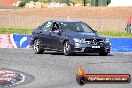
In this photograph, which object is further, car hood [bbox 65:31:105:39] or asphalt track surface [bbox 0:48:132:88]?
car hood [bbox 65:31:105:39]

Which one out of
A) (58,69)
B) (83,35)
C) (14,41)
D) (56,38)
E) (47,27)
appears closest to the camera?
(58,69)

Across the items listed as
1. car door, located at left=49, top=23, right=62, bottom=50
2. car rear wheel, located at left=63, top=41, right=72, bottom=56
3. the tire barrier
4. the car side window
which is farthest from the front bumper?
the tire barrier

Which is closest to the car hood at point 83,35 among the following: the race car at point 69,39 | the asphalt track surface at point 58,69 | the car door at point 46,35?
the race car at point 69,39

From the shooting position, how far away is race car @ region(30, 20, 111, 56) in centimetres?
2056

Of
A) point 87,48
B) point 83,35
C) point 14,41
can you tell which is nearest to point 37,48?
point 83,35

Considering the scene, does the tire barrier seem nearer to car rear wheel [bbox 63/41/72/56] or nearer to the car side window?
the car side window

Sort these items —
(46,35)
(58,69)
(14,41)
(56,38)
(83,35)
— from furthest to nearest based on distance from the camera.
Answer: (14,41), (46,35), (56,38), (83,35), (58,69)

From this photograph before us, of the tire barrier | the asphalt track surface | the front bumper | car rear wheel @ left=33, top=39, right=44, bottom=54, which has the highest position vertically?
the asphalt track surface

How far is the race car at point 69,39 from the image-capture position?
20.6m

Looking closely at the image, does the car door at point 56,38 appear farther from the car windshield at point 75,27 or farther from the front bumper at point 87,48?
the front bumper at point 87,48

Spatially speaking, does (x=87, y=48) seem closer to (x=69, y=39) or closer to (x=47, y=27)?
(x=69, y=39)

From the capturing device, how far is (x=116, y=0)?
3469 inches

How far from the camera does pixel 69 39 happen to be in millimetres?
20688

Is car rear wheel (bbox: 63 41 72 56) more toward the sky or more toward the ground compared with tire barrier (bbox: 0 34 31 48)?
more toward the sky
